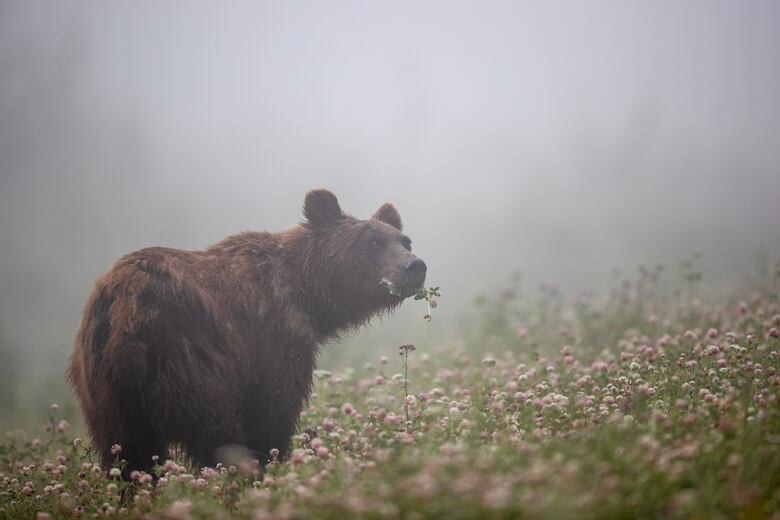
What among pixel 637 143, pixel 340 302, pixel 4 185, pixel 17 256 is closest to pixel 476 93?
pixel 637 143

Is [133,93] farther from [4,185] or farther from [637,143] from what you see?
[637,143]

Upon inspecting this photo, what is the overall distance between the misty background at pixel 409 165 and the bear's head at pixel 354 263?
3.40 metres

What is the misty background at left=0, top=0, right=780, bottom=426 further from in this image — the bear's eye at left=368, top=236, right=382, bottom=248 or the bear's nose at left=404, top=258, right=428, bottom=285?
the bear's nose at left=404, top=258, right=428, bottom=285

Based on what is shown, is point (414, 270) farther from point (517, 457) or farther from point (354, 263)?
point (517, 457)

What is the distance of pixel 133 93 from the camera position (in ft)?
203

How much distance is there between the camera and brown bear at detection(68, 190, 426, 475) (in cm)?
527

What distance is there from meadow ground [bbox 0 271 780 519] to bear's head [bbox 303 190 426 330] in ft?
2.19

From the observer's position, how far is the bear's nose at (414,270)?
7270 millimetres

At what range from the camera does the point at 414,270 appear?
23.9 feet

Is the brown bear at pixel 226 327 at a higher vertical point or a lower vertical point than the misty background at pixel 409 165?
lower

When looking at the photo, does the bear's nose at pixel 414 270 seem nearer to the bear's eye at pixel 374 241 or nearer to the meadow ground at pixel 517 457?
the bear's eye at pixel 374 241

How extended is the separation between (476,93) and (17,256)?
5311cm

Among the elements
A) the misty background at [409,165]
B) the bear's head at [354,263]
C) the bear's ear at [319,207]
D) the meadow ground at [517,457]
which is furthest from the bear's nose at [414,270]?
the misty background at [409,165]

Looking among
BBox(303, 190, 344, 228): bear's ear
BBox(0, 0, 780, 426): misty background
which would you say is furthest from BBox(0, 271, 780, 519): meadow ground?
BBox(0, 0, 780, 426): misty background
